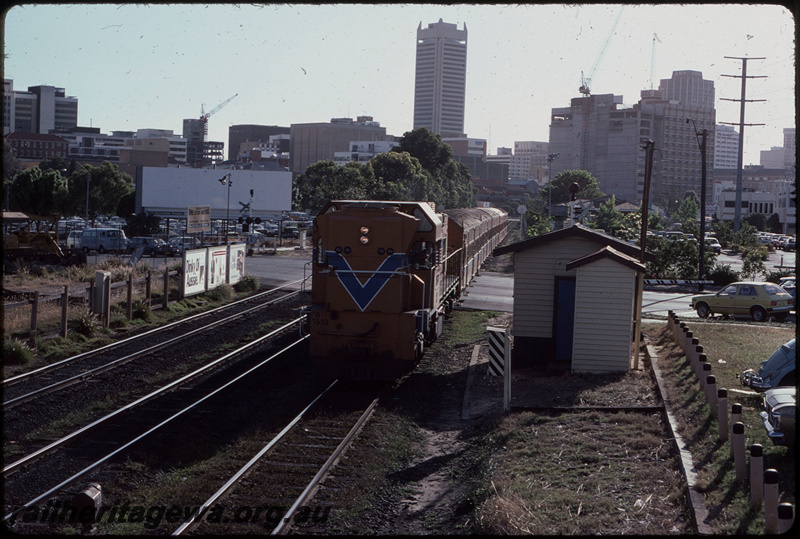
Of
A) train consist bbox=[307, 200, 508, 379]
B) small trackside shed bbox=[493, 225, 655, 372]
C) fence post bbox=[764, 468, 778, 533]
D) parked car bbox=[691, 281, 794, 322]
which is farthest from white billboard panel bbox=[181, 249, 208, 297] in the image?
fence post bbox=[764, 468, 778, 533]

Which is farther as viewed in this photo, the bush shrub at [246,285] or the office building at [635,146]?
the office building at [635,146]

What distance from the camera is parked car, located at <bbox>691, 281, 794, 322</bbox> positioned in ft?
93.0

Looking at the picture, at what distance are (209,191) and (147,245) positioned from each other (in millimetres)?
35035

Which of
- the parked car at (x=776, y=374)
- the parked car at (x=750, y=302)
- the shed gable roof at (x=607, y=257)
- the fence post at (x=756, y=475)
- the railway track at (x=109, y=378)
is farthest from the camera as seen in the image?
the parked car at (x=750, y=302)

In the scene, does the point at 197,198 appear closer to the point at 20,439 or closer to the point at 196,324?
the point at 196,324

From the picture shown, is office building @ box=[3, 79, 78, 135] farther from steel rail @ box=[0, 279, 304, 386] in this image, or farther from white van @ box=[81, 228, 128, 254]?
steel rail @ box=[0, 279, 304, 386]

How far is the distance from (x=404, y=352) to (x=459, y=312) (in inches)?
517

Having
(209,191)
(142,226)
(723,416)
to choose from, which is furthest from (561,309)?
(209,191)

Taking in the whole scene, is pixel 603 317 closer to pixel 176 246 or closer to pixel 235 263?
pixel 235 263

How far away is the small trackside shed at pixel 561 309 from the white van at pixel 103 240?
3950 centimetres

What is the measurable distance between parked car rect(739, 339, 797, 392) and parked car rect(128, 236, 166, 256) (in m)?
43.6

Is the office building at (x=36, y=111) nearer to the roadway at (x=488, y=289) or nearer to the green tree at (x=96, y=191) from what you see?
the green tree at (x=96, y=191)

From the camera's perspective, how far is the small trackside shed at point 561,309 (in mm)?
16531

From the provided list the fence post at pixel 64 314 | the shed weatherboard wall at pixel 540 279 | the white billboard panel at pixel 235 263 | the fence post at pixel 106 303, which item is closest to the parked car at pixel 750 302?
the shed weatherboard wall at pixel 540 279
